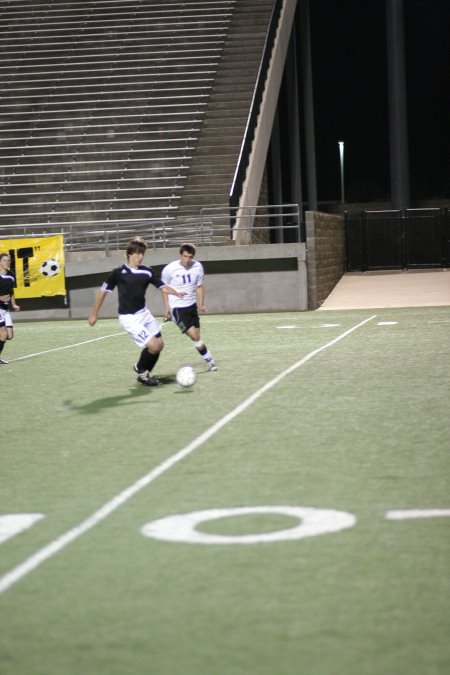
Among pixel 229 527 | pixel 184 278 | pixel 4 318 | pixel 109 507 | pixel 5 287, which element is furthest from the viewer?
pixel 5 287

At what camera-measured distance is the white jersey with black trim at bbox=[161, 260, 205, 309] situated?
50.5 ft

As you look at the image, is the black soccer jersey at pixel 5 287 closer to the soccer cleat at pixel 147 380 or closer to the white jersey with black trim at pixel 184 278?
the white jersey with black trim at pixel 184 278

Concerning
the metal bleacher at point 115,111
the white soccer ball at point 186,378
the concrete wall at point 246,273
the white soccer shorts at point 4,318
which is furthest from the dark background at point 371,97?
the white soccer ball at point 186,378

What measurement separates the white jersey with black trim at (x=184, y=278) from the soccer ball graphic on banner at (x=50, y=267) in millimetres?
15577

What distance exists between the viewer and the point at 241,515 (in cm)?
703

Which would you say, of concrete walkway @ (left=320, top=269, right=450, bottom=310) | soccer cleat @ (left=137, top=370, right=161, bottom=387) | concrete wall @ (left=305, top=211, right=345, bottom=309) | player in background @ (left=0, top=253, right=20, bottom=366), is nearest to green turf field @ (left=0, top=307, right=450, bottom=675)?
soccer cleat @ (left=137, top=370, right=161, bottom=387)

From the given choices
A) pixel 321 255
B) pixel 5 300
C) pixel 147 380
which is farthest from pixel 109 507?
pixel 321 255

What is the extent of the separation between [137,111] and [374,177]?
35.9m

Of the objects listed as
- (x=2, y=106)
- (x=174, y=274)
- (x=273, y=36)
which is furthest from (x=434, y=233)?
(x=174, y=274)

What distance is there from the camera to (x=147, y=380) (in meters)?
14.1

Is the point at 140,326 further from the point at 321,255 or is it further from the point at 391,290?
the point at 391,290

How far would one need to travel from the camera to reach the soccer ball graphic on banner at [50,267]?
30.6m

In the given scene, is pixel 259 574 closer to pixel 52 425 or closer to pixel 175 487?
pixel 175 487

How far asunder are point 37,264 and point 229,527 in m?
24.8
